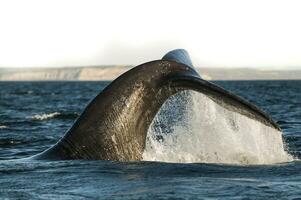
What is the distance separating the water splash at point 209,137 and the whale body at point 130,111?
250 millimetres

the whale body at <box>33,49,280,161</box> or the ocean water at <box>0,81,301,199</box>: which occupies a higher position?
the whale body at <box>33,49,280,161</box>

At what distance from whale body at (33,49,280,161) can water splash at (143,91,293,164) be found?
250 millimetres

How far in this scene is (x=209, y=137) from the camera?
428 inches

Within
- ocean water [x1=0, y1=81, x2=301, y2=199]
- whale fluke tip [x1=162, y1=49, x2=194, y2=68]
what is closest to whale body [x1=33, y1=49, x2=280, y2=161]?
ocean water [x1=0, y1=81, x2=301, y2=199]

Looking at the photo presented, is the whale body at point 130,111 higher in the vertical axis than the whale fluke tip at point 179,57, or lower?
lower

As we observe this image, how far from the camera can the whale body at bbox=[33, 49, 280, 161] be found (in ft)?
30.7

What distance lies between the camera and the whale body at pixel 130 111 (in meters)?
9.35

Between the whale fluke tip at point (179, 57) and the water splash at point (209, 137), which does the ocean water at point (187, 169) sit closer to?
the water splash at point (209, 137)

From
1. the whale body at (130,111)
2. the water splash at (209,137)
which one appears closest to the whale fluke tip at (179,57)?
the whale body at (130,111)

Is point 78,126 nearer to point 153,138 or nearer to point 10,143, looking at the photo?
point 153,138

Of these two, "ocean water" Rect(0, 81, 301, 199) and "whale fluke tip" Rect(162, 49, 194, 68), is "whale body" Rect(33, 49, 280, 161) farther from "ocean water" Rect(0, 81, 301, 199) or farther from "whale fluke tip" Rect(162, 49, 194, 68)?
"whale fluke tip" Rect(162, 49, 194, 68)

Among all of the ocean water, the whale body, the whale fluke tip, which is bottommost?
the ocean water

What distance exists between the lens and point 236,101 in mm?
9219

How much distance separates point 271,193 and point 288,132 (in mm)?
11498
